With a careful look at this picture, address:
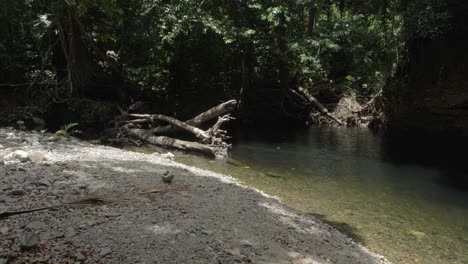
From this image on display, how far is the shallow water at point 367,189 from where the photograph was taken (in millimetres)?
A: 6750

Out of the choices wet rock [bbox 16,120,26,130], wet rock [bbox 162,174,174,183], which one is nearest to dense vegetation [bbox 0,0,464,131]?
wet rock [bbox 16,120,26,130]

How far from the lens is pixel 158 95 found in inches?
718

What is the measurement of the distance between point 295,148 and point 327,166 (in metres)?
2.66

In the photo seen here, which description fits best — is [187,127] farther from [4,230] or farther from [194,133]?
[4,230]

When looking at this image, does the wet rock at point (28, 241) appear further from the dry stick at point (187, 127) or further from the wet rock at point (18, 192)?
the dry stick at point (187, 127)

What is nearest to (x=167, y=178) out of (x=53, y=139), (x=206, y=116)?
(x=53, y=139)

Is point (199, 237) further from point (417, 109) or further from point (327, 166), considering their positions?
point (417, 109)

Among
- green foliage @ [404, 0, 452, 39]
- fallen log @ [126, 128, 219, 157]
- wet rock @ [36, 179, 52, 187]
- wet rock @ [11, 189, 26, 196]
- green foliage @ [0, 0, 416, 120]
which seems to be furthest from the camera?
green foliage @ [404, 0, 452, 39]

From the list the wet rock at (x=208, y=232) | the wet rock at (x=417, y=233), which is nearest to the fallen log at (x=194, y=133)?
the wet rock at (x=417, y=233)

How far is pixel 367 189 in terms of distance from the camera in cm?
962

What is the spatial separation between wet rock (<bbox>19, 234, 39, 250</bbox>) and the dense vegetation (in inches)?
303

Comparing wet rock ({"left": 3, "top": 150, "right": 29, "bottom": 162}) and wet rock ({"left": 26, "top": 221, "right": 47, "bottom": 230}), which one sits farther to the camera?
wet rock ({"left": 3, "top": 150, "right": 29, "bottom": 162})

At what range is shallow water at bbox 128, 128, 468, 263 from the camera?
6750 millimetres

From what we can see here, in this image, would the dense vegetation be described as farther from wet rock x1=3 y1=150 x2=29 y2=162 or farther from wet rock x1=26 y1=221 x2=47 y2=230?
wet rock x1=26 y1=221 x2=47 y2=230
